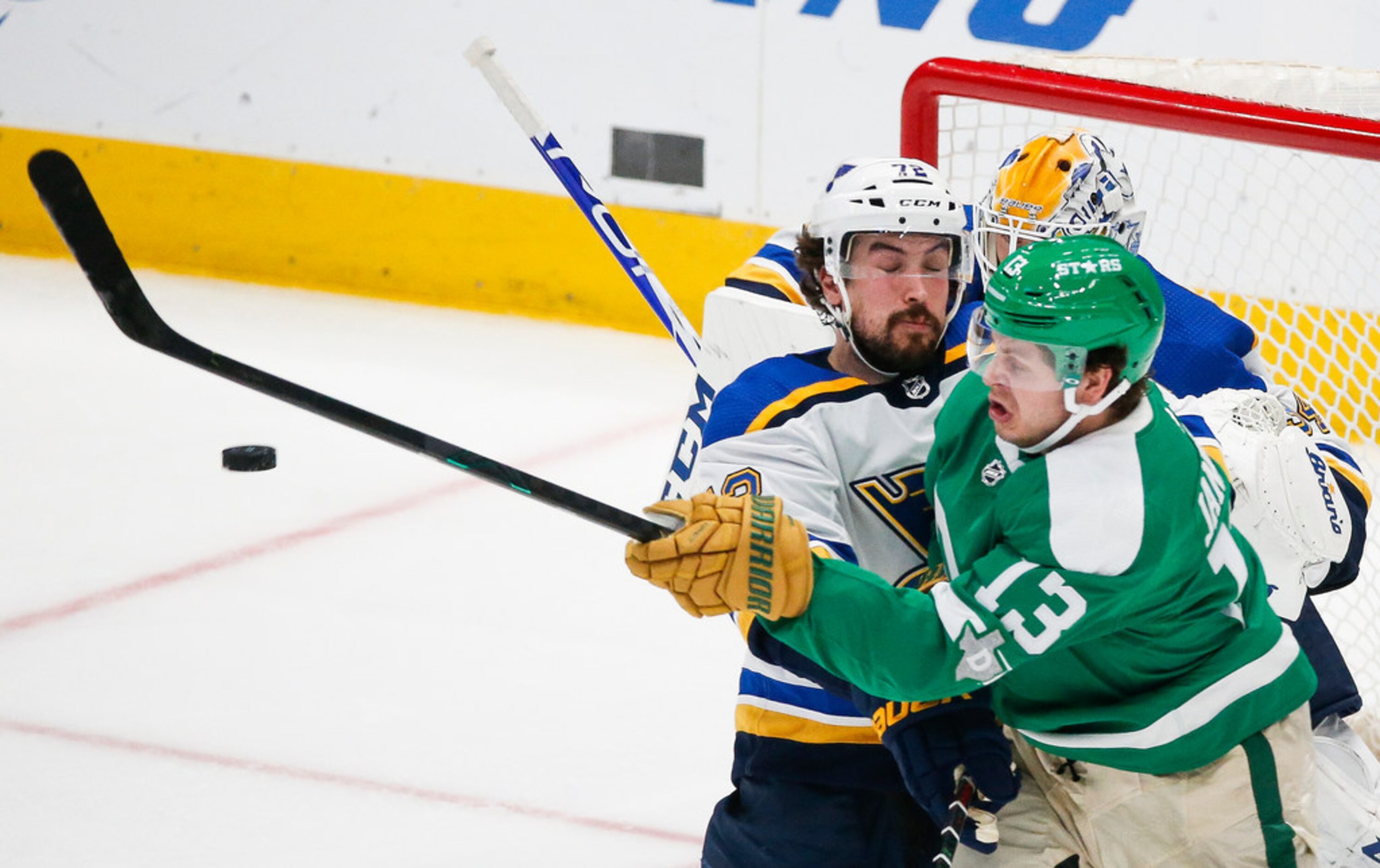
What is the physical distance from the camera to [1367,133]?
2311 mm

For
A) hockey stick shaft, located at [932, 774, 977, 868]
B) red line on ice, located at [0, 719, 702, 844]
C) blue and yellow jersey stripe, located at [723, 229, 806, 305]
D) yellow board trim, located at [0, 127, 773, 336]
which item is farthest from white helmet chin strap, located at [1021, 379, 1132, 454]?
yellow board trim, located at [0, 127, 773, 336]

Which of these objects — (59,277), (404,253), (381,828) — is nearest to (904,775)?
(381,828)

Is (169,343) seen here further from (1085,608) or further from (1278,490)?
(1278,490)

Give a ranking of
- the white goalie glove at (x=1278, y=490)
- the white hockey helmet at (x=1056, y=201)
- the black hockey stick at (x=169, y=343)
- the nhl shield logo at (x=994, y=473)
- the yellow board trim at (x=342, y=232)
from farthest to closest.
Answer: the yellow board trim at (x=342, y=232) < the white hockey helmet at (x=1056, y=201) < the white goalie glove at (x=1278, y=490) < the nhl shield logo at (x=994, y=473) < the black hockey stick at (x=169, y=343)

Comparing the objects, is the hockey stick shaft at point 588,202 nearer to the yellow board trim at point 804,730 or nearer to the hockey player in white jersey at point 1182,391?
the hockey player in white jersey at point 1182,391

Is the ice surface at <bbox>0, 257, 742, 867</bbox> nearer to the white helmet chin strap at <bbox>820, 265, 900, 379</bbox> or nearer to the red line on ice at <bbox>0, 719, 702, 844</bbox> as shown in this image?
the red line on ice at <bbox>0, 719, 702, 844</bbox>

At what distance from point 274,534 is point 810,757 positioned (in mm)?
2000

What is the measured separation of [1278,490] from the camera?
1815 millimetres

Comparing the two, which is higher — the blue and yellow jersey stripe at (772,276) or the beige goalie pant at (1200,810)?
the blue and yellow jersey stripe at (772,276)

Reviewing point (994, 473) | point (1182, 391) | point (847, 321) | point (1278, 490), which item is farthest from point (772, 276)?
point (994, 473)

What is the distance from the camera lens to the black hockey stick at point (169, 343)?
131 cm

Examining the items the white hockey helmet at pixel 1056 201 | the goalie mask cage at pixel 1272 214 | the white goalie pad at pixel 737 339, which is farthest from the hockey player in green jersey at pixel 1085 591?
the goalie mask cage at pixel 1272 214

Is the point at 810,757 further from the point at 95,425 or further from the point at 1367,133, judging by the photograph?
the point at 95,425

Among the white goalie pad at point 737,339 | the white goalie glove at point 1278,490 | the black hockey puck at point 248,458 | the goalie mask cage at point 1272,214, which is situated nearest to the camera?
the white goalie glove at point 1278,490
